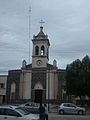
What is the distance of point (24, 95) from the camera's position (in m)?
64.6

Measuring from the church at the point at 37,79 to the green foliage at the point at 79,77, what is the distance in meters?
10.2

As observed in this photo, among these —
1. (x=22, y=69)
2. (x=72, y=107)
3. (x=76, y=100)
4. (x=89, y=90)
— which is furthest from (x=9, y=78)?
(x=72, y=107)

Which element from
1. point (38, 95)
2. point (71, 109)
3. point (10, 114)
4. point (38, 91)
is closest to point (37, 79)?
point (38, 91)

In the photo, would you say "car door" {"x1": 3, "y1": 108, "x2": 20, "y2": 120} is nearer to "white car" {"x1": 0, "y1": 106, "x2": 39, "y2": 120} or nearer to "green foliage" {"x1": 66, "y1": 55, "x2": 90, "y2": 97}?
"white car" {"x1": 0, "y1": 106, "x2": 39, "y2": 120}

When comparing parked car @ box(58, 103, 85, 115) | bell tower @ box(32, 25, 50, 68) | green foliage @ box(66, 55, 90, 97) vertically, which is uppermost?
bell tower @ box(32, 25, 50, 68)

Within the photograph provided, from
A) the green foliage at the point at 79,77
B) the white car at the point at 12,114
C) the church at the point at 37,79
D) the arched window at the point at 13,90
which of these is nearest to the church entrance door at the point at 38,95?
the church at the point at 37,79

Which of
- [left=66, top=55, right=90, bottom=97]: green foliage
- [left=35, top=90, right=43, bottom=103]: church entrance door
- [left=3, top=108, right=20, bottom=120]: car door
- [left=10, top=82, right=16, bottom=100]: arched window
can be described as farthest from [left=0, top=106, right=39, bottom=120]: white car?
[left=10, top=82, right=16, bottom=100]: arched window

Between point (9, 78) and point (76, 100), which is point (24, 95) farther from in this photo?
point (76, 100)

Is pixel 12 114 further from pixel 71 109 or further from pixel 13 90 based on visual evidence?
pixel 13 90

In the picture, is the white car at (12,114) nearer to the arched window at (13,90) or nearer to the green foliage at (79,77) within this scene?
the green foliage at (79,77)

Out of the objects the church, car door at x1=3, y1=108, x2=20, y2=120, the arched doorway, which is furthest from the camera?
the arched doorway

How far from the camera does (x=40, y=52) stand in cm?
6694

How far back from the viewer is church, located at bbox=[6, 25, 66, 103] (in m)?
63.9

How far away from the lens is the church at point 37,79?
63916 mm
